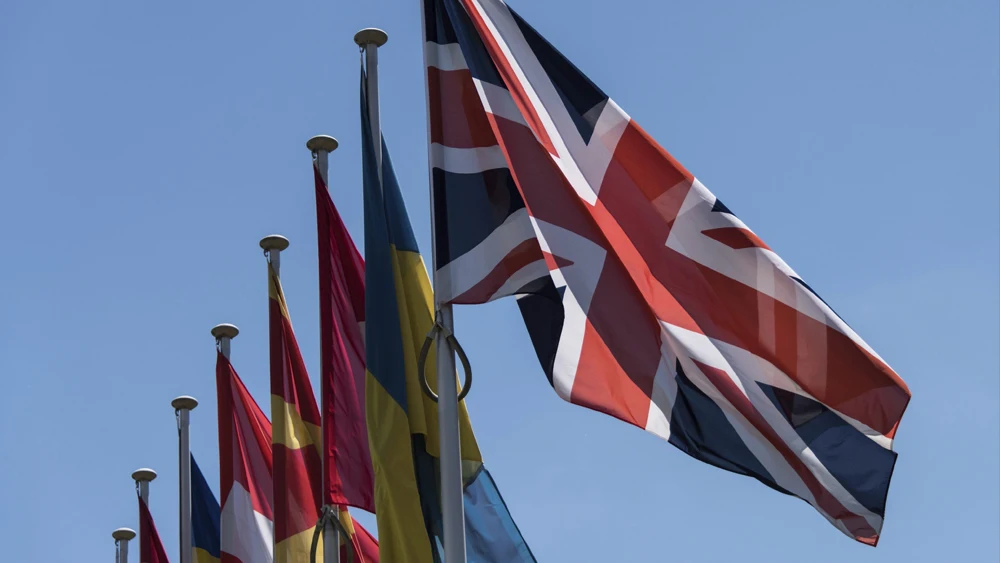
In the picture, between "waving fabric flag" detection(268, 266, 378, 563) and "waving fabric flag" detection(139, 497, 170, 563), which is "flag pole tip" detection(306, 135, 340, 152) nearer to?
"waving fabric flag" detection(268, 266, 378, 563)

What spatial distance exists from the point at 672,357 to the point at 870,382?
4.54 ft

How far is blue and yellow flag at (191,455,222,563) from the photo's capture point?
17.4 metres

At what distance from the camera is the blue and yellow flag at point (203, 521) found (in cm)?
1744

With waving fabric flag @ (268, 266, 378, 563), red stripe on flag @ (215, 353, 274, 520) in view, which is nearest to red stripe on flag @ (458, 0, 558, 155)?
waving fabric flag @ (268, 266, 378, 563)

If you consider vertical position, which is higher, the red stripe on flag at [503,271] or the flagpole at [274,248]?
the flagpole at [274,248]

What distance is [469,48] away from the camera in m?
11.4

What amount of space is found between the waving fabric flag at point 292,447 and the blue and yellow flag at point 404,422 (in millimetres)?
2200

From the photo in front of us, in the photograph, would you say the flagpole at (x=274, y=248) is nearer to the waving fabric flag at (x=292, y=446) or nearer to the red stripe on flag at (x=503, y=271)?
the waving fabric flag at (x=292, y=446)

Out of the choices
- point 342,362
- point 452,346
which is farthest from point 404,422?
point 342,362

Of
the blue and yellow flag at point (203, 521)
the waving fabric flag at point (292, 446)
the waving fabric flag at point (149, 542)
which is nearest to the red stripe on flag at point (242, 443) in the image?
the waving fabric flag at point (292, 446)

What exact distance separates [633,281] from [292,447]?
4.81 m

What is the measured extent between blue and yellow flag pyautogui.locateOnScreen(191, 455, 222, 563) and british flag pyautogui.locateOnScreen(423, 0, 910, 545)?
25.9ft

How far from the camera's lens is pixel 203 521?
1783 cm

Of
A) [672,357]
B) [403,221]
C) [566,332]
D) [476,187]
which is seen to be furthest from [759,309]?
[403,221]
